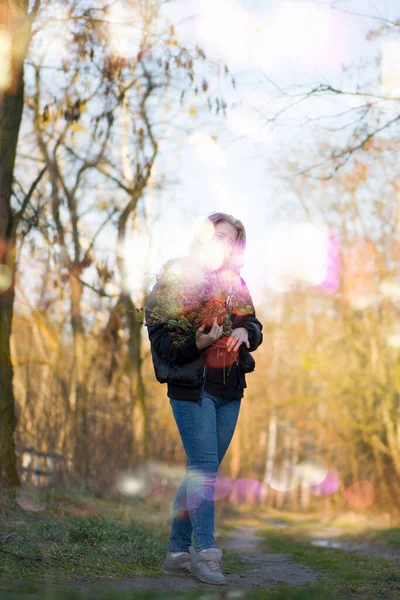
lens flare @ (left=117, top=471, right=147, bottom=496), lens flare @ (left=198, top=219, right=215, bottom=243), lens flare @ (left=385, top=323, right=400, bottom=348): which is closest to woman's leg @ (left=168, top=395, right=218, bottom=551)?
lens flare @ (left=198, top=219, right=215, bottom=243)

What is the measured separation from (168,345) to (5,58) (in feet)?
14.4

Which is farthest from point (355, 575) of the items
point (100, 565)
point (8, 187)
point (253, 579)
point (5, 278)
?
point (8, 187)

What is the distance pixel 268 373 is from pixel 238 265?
96.2 feet

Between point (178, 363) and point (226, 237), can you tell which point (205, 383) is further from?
point (226, 237)

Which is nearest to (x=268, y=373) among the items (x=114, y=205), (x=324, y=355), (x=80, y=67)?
(x=324, y=355)

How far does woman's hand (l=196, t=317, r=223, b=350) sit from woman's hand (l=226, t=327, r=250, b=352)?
0.12 m

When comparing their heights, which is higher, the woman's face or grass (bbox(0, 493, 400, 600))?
the woman's face

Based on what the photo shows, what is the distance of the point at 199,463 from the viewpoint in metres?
4.15

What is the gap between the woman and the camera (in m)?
4.07

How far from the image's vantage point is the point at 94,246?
13383mm

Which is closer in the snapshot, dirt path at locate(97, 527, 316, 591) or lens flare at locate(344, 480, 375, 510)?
dirt path at locate(97, 527, 316, 591)

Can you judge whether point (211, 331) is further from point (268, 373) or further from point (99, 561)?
point (268, 373)

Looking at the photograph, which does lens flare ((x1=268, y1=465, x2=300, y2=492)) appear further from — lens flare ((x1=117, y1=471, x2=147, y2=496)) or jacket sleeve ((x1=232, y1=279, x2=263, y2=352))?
jacket sleeve ((x1=232, y1=279, x2=263, y2=352))

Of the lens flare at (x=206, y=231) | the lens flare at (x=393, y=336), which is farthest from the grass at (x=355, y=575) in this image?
the lens flare at (x=393, y=336)
